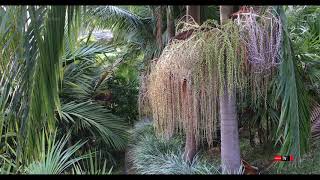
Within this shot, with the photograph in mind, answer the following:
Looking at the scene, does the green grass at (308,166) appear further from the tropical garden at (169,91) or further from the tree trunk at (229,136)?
the tree trunk at (229,136)

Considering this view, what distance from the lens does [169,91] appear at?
4406 millimetres

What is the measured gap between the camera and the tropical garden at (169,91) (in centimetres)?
281

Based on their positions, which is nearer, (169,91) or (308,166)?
(169,91)

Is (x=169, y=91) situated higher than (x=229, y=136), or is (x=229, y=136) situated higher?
(x=169, y=91)

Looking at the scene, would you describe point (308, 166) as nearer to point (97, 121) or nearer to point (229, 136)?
point (229, 136)

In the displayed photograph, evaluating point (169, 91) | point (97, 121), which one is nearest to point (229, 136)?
point (169, 91)

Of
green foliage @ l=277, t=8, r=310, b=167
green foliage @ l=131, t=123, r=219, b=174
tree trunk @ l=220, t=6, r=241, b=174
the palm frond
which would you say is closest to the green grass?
tree trunk @ l=220, t=6, r=241, b=174

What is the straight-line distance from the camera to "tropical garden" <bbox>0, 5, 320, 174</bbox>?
2.81 metres

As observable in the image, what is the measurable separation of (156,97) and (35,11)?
210cm

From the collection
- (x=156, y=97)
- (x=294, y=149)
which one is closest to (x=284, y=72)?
(x=294, y=149)

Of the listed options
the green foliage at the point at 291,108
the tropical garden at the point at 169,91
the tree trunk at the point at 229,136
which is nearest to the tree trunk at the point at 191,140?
the tropical garden at the point at 169,91

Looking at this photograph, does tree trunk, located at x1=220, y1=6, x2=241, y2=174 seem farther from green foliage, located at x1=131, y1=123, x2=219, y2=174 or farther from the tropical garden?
green foliage, located at x1=131, y1=123, x2=219, y2=174

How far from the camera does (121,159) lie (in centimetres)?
765

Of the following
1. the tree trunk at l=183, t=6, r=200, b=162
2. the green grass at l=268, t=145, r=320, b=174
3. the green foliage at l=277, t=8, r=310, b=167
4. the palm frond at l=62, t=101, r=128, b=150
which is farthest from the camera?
A: the palm frond at l=62, t=101, r=128, b=150
